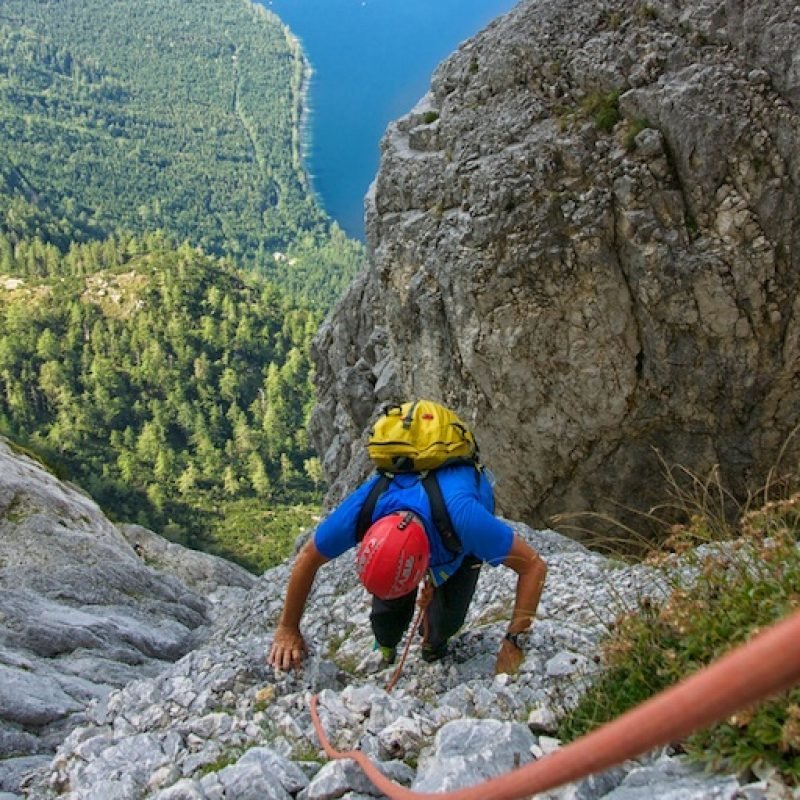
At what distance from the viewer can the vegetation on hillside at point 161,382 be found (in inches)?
5084

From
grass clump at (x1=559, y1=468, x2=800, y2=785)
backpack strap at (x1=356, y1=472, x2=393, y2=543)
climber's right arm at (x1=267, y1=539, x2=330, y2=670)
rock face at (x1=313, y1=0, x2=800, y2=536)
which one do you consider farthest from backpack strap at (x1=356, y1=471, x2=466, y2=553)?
rock face at (x1=313, y1=0, x2=800, y2=536)

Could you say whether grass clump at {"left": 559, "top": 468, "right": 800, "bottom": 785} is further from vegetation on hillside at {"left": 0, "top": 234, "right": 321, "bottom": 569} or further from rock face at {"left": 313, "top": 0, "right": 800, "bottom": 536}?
vegetation on hillside at {"left": 0, "top": 234, "right": 321, "bottom": 569}

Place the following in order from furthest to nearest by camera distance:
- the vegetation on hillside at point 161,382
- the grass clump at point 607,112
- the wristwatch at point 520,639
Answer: the vegetation on hillside at point 161,382 → the grass clump at point 607,112 → the wristwatch at point 520,639

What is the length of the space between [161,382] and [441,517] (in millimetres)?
157743

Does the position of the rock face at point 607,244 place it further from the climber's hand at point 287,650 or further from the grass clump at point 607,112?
the climber's hand at point 287,650

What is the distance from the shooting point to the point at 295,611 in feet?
22.0

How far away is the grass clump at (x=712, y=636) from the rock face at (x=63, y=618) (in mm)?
6234

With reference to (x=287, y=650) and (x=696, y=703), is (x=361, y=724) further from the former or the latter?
(x=696, y=703)

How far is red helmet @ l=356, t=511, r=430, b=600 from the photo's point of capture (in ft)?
17.8

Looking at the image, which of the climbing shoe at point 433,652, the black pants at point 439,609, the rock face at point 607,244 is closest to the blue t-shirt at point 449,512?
the black pants at point 439,609

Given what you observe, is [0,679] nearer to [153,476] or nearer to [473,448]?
[473,448]

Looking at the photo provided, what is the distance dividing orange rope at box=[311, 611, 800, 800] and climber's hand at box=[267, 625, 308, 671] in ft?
18.3

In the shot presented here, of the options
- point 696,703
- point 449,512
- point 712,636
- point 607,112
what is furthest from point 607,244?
point 696,703

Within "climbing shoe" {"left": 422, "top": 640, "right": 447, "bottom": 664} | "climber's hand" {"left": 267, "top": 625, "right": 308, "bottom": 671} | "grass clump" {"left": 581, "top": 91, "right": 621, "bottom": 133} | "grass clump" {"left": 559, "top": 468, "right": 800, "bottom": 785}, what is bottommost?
"climbing shoe" {"left": 422, "top": 640, "right": 447, "bottom": 664}
